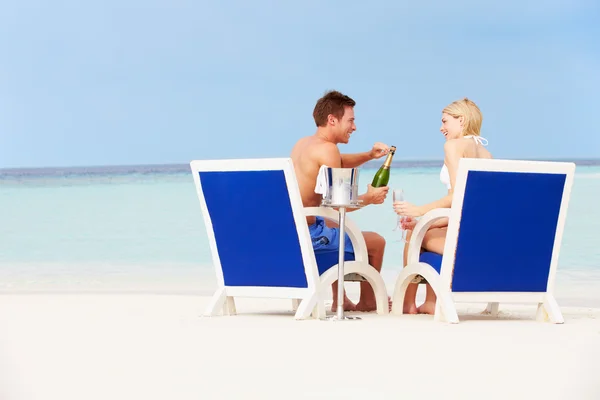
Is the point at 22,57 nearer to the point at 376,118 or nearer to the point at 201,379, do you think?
the point at 376,118

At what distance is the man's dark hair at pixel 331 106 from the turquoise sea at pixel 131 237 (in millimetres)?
2473

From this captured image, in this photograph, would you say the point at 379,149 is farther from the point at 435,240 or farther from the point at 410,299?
the point at 410,299

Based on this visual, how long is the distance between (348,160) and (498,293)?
1341mm

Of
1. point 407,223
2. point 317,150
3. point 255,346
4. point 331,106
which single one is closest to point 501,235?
point 407,223

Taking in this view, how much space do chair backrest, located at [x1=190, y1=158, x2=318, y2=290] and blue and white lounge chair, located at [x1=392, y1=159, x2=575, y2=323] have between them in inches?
24.4

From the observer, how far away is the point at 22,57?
33281mm

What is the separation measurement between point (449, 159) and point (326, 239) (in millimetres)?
717

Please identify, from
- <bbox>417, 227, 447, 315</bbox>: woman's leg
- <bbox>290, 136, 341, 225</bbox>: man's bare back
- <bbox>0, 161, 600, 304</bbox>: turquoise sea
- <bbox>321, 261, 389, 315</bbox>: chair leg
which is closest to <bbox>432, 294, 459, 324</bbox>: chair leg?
<bbox>417, 227, 447, 315</bbox>: woman's leg

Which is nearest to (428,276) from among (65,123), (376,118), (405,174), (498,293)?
(498,293)

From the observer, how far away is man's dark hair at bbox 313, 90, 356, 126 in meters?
5.78

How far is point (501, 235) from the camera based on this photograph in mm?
5195

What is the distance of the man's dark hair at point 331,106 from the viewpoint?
5.78 meters

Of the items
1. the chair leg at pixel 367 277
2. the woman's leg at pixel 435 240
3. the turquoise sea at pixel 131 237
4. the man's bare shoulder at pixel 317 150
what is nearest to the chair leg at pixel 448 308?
the woman's leg at pixel 435 240

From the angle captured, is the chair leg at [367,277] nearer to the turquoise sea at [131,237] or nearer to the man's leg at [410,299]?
the man's leg at [410,299]
